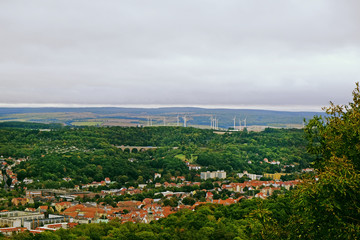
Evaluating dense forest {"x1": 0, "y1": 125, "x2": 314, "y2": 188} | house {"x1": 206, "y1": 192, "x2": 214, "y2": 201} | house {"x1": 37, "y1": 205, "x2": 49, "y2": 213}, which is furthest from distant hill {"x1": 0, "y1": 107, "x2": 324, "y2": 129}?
house {"x1": 37, "y1": 205, "x2": 49, "y2": 213}

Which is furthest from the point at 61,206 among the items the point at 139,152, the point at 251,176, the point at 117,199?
the point at 139,152

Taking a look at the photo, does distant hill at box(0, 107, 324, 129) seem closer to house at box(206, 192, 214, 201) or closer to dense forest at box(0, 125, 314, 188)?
dense forest at box(0, 125, 314, 188)

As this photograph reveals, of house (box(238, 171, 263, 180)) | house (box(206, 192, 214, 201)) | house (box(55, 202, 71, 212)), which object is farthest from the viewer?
house (box(238, 171, 263, 180))

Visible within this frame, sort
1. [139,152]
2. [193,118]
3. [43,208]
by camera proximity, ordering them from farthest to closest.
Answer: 1. [193,118]
2. [139,152]
3. [43,208]

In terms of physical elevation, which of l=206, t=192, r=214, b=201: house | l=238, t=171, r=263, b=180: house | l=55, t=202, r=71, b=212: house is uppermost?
l=55, t=202, r=71, b=212: house

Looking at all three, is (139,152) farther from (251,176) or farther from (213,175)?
(251,176)

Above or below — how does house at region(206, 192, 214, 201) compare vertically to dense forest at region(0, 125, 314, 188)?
below

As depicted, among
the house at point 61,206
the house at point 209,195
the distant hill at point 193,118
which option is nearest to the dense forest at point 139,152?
the house at point 61,206

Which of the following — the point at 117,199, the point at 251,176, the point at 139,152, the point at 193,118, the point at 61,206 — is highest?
the point at 193,118

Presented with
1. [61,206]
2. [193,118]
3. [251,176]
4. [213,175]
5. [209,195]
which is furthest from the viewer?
[193,118]

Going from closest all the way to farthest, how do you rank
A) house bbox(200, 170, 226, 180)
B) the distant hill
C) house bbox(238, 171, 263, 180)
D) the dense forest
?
the dense forest < house bbox(238, 171, 263, 180) < house bbox(200, 170, 226, 180) < the distant hill

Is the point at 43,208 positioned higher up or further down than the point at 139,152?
further down

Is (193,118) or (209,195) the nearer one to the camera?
(209,195)
